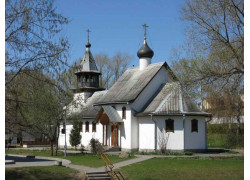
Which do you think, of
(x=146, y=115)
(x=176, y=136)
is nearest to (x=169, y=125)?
(x=176, y=136)

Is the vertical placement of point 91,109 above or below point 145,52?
below

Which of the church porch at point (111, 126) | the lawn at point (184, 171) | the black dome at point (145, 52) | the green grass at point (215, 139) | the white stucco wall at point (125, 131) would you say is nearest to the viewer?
the lawn at point (184, 171)

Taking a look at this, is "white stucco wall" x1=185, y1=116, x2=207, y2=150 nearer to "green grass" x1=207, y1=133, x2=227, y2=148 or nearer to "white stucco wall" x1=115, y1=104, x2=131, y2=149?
"white stucco wall" x1=115, y1=104, x2=131, y2=149

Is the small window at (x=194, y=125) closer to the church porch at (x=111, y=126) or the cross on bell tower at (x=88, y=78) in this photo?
the church porch at (x=111, y=126)

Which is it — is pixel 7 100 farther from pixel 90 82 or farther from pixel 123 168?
pixel 90 82

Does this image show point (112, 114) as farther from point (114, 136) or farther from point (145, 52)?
point (145, 52)

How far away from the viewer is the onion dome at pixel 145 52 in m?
32.1

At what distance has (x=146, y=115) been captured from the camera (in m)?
27.2

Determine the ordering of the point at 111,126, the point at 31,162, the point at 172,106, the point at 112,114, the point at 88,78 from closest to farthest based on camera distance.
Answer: the point at 31,162 → the point at 172,106 → the point at 112,114 → the point at 111,126 → the point at 88,78

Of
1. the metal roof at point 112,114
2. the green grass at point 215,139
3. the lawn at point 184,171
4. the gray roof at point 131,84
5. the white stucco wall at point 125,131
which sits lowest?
the lawn at point 184,171

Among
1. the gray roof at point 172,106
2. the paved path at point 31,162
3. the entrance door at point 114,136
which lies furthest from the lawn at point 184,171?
the entrance door at point 114,136

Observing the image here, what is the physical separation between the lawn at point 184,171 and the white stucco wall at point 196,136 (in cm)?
658

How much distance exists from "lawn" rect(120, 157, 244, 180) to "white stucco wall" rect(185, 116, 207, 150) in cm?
658

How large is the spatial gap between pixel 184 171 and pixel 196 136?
33.0ft
